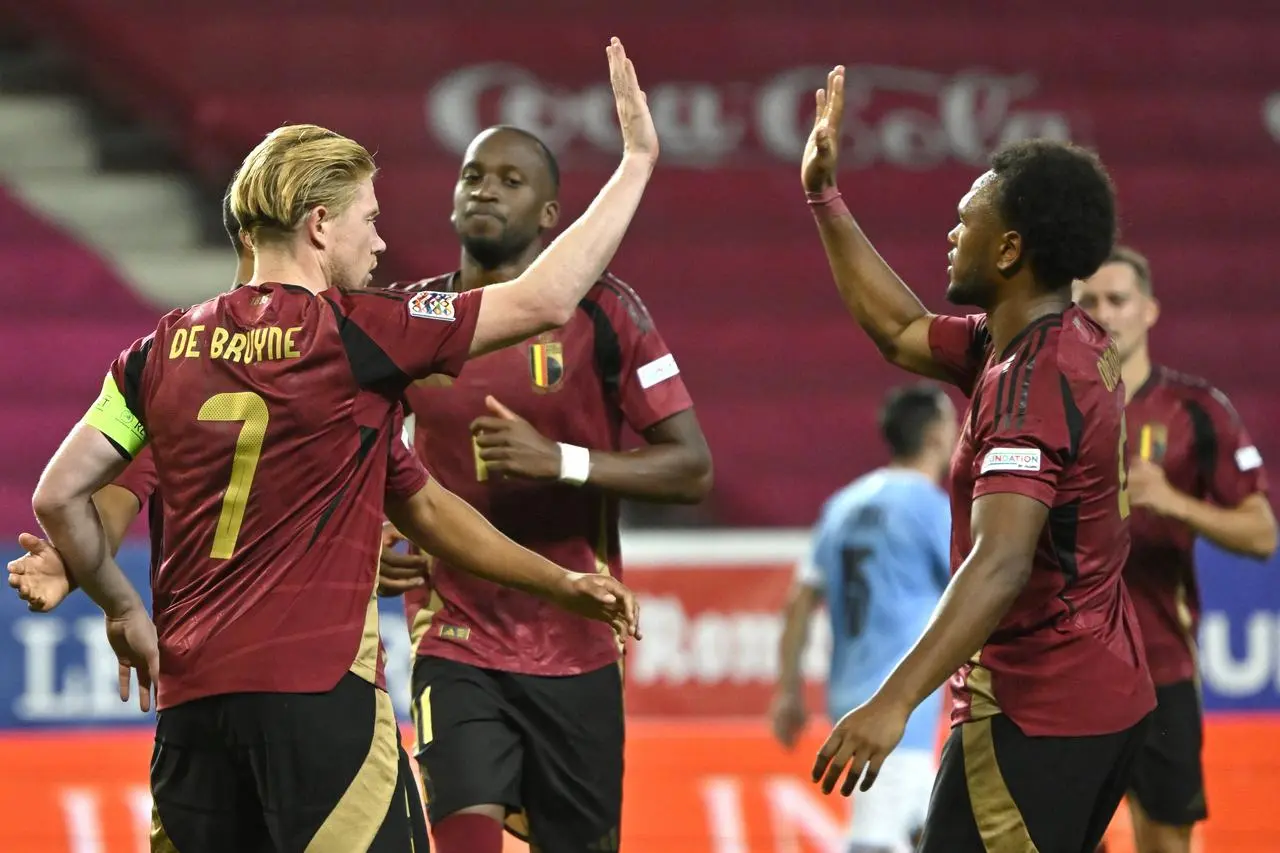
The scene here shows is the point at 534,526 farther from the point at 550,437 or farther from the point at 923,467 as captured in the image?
the point at 923,467

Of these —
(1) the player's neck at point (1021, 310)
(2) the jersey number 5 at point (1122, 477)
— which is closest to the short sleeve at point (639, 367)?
(1) the player's neck at point (1021, 310)

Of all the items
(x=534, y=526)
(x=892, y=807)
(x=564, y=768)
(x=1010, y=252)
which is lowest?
(x=892, y=807)

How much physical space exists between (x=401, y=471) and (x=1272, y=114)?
8.60 metres

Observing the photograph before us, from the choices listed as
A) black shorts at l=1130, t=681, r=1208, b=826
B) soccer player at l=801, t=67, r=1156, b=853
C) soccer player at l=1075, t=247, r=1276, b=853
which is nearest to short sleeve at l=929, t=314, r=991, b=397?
soccer player at l=801, t=67, r=1156, b=853

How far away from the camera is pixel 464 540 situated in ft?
12.7

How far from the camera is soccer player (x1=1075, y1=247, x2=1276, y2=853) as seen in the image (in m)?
5.17

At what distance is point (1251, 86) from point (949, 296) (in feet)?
26.2

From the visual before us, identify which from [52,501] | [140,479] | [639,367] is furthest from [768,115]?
[52,501]

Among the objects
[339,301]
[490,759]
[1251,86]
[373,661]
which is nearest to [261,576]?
[373,661]

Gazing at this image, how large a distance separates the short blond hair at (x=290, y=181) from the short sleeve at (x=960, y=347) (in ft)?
4.59

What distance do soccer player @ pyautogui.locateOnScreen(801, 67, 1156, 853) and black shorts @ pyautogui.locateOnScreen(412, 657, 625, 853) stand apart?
46.4 inches

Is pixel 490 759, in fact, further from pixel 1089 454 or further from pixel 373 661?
pixel 1089 454

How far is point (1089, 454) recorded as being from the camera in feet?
11.9

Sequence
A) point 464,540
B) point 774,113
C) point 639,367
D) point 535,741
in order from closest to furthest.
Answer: point 464,540
point 535,741
point 639,367
point 774,113
